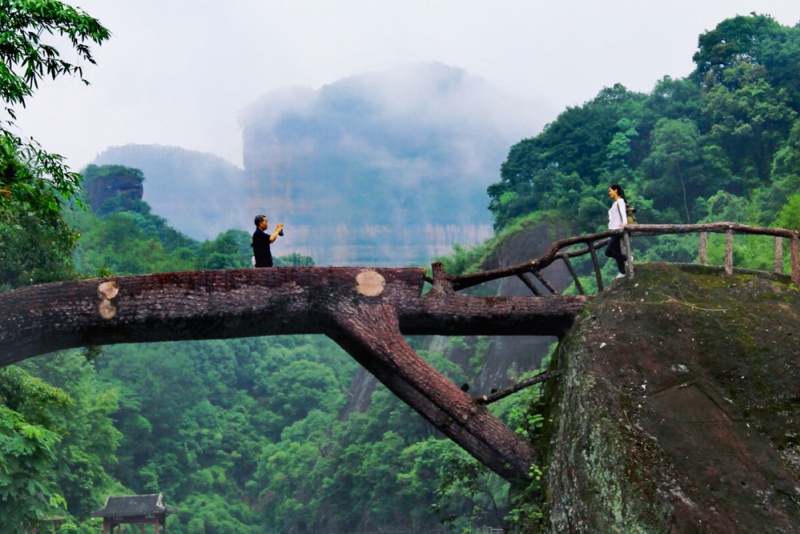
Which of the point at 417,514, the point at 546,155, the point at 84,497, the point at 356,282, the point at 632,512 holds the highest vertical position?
the point at 546,155

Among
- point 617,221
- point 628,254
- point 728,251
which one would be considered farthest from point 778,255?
point 617,221

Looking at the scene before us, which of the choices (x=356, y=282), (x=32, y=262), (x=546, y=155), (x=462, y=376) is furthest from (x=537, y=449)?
(x=546, y=155)

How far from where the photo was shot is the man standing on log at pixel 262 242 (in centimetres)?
1077

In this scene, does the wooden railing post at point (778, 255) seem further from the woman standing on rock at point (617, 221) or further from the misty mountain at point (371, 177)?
the misty mountain at point (371, 177)

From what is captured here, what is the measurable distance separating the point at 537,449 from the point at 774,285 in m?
3.32

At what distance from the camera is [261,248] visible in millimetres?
10914

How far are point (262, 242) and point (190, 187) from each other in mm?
159459

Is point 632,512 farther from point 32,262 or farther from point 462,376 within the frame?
point 462,376

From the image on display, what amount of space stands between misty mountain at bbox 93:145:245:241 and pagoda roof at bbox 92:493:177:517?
12627 centimetres

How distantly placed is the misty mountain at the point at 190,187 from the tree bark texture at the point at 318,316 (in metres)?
148

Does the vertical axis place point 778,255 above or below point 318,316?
above

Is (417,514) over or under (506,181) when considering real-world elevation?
under

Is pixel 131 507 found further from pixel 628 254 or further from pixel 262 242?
pixel 628 254

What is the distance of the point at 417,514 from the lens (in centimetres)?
3728
